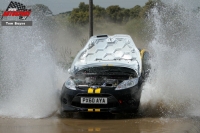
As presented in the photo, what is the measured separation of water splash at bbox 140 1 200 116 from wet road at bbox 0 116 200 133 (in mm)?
781

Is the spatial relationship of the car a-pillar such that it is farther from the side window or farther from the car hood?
the car hood

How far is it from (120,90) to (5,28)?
4.45 metres

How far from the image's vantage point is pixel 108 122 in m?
9.04

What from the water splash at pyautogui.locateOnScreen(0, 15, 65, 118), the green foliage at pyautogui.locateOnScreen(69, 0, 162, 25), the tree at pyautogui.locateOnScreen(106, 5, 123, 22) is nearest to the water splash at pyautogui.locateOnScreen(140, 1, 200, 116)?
the water splash at pyautogui.locateOnScreen(0, 15, 65, 118)

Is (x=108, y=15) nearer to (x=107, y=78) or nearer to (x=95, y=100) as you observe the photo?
(x=107, y=78)

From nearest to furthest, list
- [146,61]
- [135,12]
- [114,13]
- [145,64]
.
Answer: [145,64] < [146,61] < [135,12] < [114,13]

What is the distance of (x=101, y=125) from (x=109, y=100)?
27.6 inches

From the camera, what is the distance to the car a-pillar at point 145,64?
404 inches

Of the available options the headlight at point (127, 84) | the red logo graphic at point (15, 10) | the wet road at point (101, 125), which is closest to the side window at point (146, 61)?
the headlight at point (127, 84)

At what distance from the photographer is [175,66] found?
439 inches

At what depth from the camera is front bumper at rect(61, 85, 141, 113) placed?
9.26 metres

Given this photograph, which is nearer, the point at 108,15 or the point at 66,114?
the point at 66,114

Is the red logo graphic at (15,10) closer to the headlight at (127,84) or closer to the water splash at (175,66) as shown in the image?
the water splash at (175,66)

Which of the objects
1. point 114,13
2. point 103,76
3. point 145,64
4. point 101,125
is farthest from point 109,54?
point 114,13
